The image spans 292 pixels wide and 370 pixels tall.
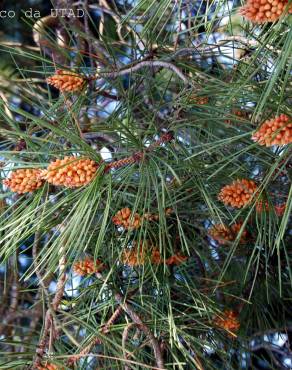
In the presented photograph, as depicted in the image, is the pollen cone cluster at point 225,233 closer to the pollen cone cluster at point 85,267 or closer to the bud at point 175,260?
the bud at point 175,260

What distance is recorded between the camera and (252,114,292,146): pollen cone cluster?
0.57m

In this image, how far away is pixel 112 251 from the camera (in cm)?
77

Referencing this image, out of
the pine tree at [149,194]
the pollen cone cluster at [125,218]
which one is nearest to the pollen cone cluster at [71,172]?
Result: the pine tree at [149,194]

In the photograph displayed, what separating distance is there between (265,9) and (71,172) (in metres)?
0.24

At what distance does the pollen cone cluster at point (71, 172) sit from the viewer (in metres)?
0.60

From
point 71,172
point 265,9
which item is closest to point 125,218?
point 71,172

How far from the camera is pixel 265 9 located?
51 cm

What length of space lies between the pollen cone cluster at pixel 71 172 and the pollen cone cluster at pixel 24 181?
6 centimetres

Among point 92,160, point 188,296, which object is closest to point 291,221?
point 188,296

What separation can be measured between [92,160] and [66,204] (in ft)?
0.30

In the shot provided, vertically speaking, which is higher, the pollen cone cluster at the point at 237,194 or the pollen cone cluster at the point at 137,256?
the pollen cone cluster at the point at 237,194

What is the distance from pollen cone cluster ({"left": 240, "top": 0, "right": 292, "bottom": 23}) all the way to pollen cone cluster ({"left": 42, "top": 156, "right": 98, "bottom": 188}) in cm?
22

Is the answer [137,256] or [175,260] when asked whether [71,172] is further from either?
[175,260]

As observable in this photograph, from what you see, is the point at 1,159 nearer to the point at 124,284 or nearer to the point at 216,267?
the point at 124,284
